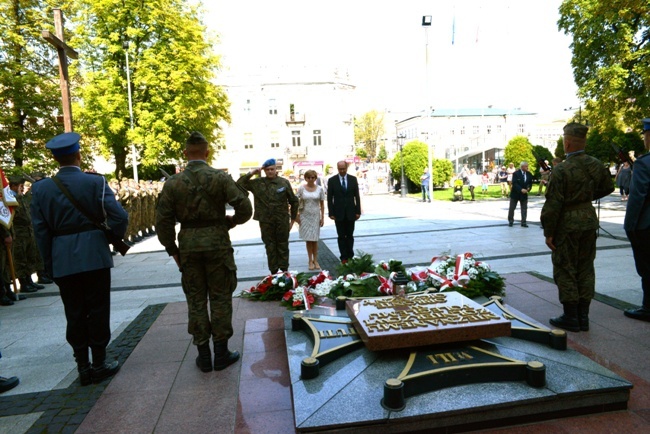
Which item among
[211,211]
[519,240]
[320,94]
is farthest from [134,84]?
[320,94]

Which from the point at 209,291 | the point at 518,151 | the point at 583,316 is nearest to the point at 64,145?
the point at 209,291

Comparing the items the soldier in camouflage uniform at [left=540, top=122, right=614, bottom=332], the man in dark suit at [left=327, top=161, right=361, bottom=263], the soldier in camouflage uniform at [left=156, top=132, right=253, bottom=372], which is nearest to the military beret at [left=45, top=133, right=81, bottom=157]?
the soldier in camouflage uniform at [left=156, top=132, right=253, bottom=372]

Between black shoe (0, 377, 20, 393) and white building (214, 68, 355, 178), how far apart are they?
170 ft

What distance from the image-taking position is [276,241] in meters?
7.03

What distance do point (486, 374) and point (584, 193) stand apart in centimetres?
233

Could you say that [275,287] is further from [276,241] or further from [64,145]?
[64,145]

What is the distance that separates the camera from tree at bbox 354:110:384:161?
257 feet

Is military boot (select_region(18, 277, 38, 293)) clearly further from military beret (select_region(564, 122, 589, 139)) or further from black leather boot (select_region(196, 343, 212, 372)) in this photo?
military beret (select_region(564, 122, 589, 139))

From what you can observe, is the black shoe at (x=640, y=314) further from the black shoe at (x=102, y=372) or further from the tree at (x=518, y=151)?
the tree at (x=518, y=151)

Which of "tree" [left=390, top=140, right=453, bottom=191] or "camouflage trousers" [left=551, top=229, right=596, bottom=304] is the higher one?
"tree" [left=390, top=140, right=453, bottom=191]

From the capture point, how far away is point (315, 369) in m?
3.29

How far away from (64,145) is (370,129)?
77732mm

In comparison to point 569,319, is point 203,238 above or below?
above

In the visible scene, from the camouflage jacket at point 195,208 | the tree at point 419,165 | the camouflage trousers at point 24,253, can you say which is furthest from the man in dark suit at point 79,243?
the tree at point 419,165
